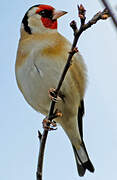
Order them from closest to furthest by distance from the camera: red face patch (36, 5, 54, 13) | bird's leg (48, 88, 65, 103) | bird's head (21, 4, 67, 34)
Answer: bird's leg (48, 88, 65, 103) → bird's head (21, 4, 67, 34) → red face patch (36, 5, 54, 13)

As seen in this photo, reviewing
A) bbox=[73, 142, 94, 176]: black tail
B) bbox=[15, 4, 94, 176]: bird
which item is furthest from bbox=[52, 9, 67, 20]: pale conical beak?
bbox=[73, 142, 94, 176]: black tail

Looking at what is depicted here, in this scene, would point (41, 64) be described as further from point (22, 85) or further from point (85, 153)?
point (85, 153)

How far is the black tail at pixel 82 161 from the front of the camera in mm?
3770

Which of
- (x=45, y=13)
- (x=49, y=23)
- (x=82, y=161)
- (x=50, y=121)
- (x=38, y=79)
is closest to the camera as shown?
(x=50, y=121)

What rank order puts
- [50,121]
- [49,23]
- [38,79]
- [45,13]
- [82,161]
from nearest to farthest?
[50,121] < [38,79] < [82,161] < [49,23] < [45,13]

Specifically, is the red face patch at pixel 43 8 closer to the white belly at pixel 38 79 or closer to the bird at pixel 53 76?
the bird at pixel 53 76

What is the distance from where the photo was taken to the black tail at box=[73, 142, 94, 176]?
12.4 feet

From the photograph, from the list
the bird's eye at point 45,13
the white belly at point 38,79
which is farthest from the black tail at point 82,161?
the bird's eye at point 45,13

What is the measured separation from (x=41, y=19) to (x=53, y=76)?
3.72 ft

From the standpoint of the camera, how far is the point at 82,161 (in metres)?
3.83

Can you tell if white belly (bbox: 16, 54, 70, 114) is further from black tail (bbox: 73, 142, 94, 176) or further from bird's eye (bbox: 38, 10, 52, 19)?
bird's eye (bbox: 38, 10, 52, 19)

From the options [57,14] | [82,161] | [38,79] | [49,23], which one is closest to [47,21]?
[49,23]

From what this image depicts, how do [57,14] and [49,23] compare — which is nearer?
[57,14]

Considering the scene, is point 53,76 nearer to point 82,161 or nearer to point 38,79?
point 38,79
